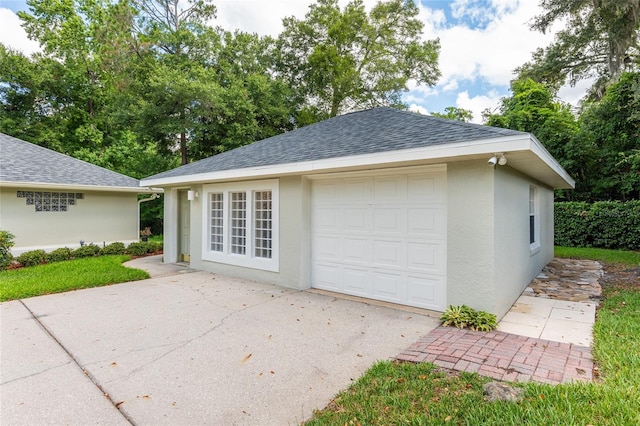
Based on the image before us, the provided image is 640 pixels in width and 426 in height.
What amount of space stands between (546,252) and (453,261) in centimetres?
633

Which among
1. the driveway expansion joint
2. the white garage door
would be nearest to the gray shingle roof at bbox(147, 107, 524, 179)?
the white garage door

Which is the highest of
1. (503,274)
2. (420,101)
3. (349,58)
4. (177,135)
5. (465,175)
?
(349,58)

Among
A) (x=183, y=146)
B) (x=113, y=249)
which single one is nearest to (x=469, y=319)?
(x=113, y=249)

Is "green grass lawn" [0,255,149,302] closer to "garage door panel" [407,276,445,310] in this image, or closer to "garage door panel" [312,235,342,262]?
"garage door panel" [312,235,342,262]

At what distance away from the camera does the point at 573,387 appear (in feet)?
8.95

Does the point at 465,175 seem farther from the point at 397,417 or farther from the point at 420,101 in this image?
the point at 420,101

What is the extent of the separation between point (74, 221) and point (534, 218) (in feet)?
48.1

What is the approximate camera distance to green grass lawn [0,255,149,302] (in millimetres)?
6469

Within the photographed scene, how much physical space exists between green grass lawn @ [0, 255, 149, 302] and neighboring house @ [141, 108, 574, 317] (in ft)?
6.72

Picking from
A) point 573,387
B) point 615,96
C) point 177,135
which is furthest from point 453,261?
point 177,135

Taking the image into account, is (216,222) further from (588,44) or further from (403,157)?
(588,44)

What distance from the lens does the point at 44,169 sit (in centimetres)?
1150

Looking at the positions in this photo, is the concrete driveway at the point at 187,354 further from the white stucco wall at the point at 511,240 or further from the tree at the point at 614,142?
the tree at the point at 614,142

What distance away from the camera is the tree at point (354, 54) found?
20.3m
